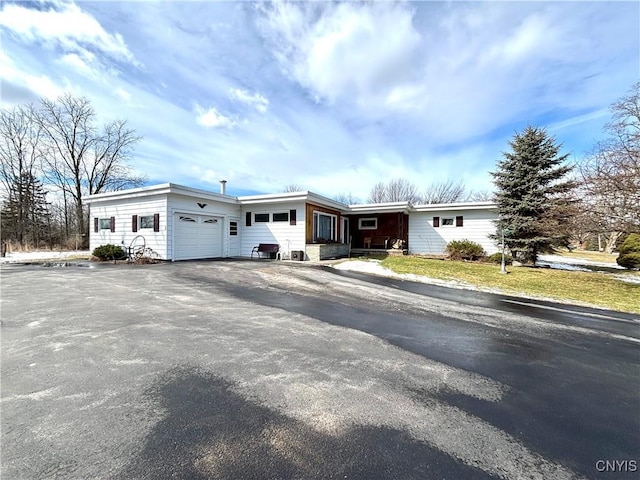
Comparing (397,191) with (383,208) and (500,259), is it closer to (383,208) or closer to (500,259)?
(383,208)

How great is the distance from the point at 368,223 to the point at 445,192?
2086 centimetres

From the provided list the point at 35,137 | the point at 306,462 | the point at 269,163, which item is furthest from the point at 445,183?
the point at 35,137

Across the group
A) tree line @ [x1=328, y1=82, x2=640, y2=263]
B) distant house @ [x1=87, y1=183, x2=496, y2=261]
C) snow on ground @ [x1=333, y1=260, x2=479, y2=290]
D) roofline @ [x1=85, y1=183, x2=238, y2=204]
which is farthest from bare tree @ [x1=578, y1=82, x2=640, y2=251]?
roofline @ [x1=85, y1=183, x2=238, y2=204]

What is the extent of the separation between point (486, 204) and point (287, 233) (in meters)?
11.0

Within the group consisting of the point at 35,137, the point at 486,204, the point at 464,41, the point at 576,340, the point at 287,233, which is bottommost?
the point at 576,340

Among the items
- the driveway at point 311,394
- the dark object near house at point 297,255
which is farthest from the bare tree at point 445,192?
the driveway at point 311,394

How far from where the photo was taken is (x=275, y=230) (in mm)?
14516

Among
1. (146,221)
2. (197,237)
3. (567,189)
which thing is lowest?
(197,237)

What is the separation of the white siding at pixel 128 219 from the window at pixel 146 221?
14 cm

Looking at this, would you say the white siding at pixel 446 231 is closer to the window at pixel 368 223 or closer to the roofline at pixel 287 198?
the window at pixel 368 223

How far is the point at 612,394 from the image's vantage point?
99.2 inches

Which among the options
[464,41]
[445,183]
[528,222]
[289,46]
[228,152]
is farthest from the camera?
[445,183]

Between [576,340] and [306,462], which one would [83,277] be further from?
[576,340]

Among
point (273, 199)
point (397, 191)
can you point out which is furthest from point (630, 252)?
point (397, 191)
